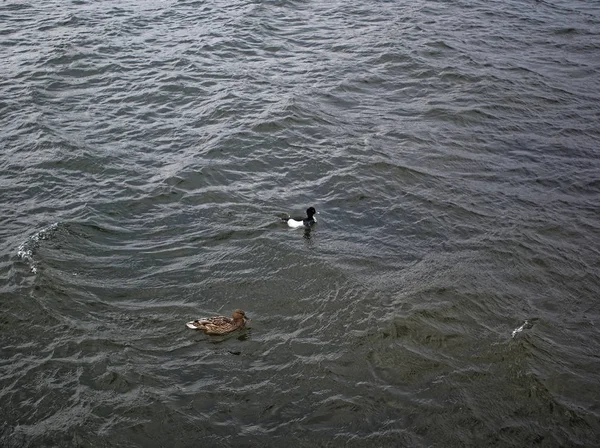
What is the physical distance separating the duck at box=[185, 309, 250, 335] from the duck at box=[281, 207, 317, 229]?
107 inches

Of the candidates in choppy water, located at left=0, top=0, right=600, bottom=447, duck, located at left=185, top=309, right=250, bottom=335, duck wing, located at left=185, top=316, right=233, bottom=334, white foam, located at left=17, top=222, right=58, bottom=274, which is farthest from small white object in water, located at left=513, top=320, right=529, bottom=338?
white foam, located at left=17, top=222, right=58, bottom=274

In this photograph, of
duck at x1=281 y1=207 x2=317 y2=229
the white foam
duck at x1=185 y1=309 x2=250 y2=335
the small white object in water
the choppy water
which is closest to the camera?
the choppy water

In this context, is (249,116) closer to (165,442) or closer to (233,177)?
(233,177)

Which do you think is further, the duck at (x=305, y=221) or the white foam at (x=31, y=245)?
the duck at (x=305, y=221)

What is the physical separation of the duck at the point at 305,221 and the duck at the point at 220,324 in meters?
2.71

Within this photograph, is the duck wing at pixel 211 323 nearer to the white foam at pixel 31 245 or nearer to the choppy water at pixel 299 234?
the choppy water at pixel 299 234

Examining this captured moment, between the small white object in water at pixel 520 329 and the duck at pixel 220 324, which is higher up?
the duck at pixel 220 324

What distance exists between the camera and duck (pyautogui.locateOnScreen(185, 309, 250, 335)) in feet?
31.5

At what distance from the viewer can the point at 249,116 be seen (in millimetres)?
15867

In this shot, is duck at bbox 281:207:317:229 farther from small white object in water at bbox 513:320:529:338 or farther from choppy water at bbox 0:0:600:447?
small white object in water at bbox 513:320:529:338

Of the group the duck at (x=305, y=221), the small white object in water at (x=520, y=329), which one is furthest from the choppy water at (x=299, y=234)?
the duck at (x=305, y=221)

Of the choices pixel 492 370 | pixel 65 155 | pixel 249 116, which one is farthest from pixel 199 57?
pixel 492 370

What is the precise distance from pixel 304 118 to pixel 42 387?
9.40 meters

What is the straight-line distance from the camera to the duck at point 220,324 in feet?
31.5
